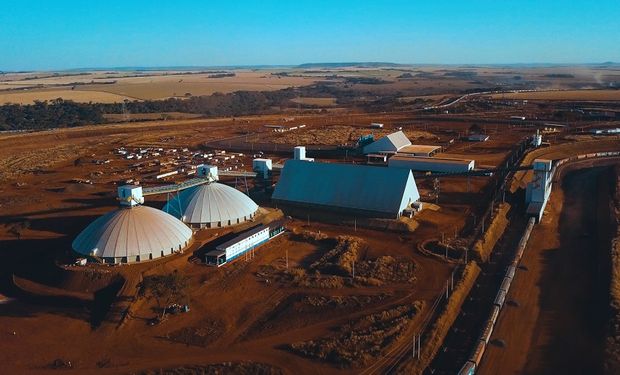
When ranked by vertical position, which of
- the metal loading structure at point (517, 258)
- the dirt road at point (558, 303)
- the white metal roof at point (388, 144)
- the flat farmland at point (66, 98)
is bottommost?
the dirt road at point (558, 303)

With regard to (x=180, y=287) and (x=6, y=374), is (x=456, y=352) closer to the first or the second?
(x=180, y=287)

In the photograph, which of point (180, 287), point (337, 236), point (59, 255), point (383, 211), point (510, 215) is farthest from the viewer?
point (510, 215)

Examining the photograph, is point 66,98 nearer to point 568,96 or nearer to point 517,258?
point 568,96

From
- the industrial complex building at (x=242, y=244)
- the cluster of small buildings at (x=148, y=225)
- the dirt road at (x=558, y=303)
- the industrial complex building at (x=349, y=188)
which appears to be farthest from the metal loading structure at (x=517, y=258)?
the cluster of small buildings at (x=148, y=225)

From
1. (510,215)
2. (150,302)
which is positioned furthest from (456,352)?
(510,215)

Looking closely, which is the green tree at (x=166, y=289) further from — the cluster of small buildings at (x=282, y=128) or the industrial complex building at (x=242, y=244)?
the cluster of small buildings at (x=282, y=128)

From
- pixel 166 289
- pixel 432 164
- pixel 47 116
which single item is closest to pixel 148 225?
pixel 166 289

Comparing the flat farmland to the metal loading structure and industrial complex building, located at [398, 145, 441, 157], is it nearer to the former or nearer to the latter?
industrial complex building, located at [398, 145, 441, 157]
